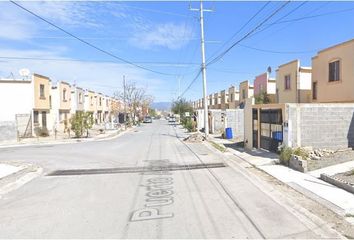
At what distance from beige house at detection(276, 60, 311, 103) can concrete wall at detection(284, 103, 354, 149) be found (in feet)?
44.8

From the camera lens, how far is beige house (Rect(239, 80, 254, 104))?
156 feet

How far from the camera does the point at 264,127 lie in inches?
743

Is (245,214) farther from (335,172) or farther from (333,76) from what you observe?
(333,76)

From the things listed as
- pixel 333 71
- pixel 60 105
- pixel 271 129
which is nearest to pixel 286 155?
pixel 271 129

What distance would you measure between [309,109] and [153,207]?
33.3ft

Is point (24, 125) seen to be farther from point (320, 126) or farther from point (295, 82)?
point (320, 126)

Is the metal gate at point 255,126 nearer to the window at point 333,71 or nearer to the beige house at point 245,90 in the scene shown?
the window at point 333,71

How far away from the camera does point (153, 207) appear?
8188mm

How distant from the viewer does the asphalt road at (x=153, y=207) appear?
→ 21.3 ft

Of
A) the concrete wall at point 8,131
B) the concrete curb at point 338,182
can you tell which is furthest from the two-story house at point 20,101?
the concrete curb at point 338,182

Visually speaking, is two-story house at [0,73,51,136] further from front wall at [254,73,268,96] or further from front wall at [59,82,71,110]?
front wall at [254,73,268,96]

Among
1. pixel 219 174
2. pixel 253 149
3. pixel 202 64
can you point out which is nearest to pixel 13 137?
pixel 202 64

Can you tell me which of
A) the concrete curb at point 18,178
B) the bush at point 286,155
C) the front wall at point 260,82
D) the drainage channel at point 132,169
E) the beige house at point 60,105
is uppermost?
the front wall at point 260,82

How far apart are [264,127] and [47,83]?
88.6ft
